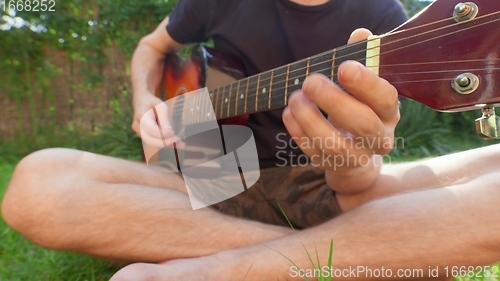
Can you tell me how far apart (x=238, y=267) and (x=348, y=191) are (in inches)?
11.9

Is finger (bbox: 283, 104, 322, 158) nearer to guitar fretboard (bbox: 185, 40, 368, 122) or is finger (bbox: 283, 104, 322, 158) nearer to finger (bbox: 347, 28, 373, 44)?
guitar fretboard (bbox: 185, 40, 368, 122)

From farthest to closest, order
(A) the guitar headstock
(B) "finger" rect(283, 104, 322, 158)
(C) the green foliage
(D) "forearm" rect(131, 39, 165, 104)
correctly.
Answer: (C) the green foliage, (D) "forearm" rect(131, 39, 165, 104), (B) "finger" rect(283, 104, 322, 158), (A) the guitar headstock

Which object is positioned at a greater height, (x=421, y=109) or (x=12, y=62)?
(x=12, y=62)

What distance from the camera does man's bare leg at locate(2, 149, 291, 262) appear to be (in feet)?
3.27

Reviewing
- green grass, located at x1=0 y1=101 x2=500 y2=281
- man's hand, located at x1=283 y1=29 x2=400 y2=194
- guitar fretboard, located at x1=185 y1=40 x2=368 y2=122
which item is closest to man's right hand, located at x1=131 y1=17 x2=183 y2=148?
guitar fretboard, located at x1=185 y1=40 x2=368 y2=122

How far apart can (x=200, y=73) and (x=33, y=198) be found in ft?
1.97

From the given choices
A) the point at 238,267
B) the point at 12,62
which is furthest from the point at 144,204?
the point at 12,62

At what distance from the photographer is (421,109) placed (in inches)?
135

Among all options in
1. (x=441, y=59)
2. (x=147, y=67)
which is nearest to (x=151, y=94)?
(x=147, y=67)

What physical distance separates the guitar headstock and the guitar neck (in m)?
0.04

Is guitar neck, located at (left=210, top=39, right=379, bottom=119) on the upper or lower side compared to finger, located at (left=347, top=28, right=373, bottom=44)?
lower

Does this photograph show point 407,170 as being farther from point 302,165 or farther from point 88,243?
point 88,243

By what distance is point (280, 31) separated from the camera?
4.21 ft

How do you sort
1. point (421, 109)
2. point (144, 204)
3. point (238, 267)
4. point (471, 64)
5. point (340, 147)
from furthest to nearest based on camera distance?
point (421, 109)
point (144, 204)
point (238, 267)
point (340, 147)
point (471, 64)
